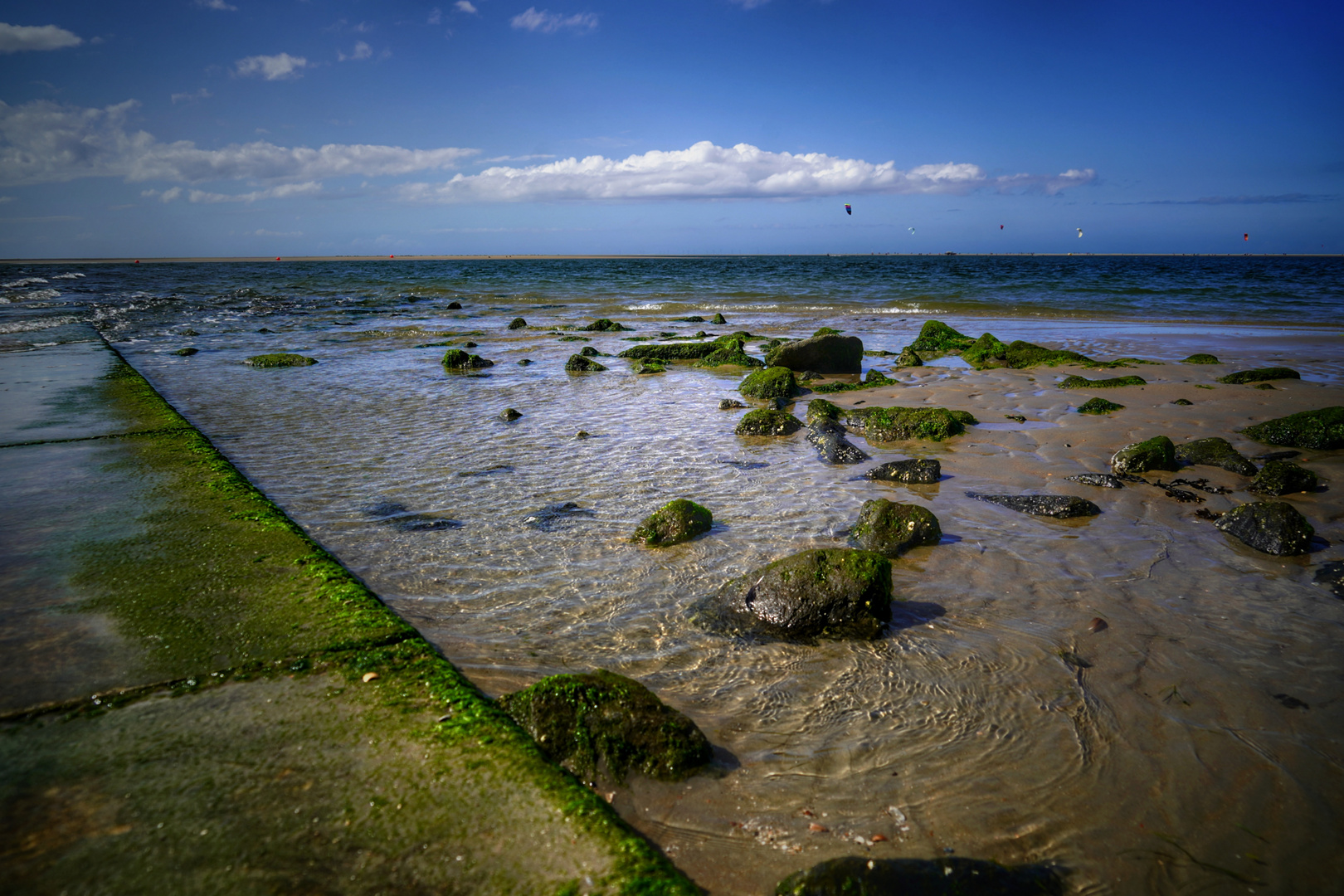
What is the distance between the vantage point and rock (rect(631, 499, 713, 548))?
4461 millimetres

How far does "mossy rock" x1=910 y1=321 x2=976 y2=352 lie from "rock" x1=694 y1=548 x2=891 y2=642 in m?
11.5

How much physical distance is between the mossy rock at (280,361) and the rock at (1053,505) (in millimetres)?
11817

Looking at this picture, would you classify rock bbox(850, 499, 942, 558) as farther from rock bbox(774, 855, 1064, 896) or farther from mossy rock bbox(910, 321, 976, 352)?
mossy rock bbox(910, 321, 976, 352)

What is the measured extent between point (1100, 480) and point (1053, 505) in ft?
3.18

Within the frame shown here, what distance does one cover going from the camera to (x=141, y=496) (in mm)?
4051


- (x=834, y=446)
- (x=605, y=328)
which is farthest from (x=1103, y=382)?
(x=605, y=328)

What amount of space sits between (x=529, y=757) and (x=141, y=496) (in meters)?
3.48

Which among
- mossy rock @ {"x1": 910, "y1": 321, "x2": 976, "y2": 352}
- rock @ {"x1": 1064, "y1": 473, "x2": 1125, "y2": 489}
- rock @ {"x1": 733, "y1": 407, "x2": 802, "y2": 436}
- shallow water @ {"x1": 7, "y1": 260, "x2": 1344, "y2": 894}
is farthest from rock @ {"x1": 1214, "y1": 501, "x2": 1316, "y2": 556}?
mossy rock @ {"x1": 910, "y1": 321, "x2": 976, "y2": 352}

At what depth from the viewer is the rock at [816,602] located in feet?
11.2

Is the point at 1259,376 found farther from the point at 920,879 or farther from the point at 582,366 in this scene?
the point at 920,879

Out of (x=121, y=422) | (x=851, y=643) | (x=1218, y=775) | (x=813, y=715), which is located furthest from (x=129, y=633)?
(x=121, y=422)

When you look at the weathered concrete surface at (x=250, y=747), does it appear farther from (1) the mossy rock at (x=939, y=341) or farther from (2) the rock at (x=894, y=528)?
(1) the mossy rock at (x=939, y=341)

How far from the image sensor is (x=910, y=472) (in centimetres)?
586

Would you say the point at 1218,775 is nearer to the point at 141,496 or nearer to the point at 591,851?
the point at 591,851
